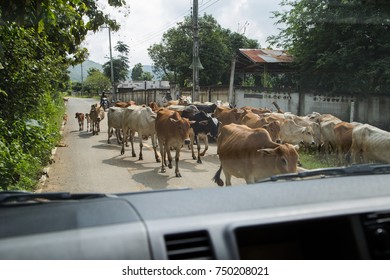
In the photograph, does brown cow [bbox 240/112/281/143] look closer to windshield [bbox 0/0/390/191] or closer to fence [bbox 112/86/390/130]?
windshield [bbox 0/0/390/191]

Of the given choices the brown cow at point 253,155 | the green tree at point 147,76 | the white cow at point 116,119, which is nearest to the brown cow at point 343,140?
the brown cow at point 253,155

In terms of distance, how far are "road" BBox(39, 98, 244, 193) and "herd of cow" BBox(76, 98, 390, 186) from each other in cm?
39

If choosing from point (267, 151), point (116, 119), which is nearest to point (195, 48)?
point (116, 119)

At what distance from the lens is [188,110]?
14.4 m

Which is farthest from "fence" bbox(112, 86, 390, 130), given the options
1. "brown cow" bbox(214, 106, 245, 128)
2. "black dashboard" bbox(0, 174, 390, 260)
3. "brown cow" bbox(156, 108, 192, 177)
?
"black dashboard" bbox(0, 174, 390, 260)

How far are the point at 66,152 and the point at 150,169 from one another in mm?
3527

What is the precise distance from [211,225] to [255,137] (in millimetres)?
5241

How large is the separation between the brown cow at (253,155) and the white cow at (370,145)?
345 cm

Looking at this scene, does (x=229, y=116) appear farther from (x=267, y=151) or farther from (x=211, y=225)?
(x=211, y=225)

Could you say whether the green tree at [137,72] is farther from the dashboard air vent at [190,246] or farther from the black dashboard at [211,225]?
the dashboard air vent at [190,246]

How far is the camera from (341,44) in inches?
764

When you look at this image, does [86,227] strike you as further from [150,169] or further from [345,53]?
[345,53]

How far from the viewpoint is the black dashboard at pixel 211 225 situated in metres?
1.75

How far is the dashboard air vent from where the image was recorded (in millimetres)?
1821
